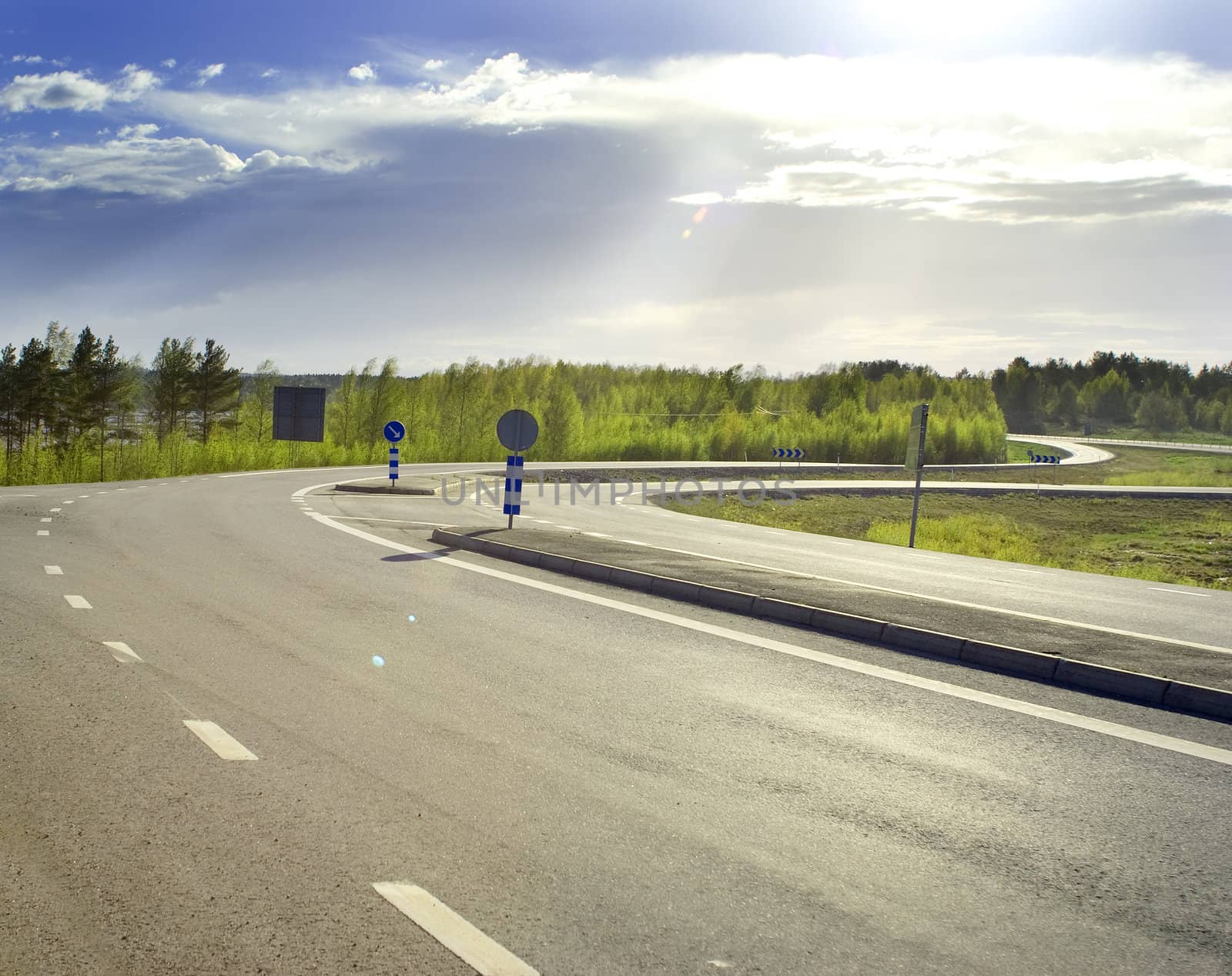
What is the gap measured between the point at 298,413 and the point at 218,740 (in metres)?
35.1

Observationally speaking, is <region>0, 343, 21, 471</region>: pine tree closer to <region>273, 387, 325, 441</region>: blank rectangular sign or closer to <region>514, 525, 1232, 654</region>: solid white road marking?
<region>273, 387, 325, 441</region>: blank rectangular sign

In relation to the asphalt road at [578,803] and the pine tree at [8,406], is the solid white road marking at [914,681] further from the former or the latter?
the pine tree at [8,406]

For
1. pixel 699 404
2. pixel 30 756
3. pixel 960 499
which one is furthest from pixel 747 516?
pixel 699 404

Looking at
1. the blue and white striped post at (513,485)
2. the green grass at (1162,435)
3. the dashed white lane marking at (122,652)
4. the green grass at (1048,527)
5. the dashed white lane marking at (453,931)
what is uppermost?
the green grass at (1162,435)

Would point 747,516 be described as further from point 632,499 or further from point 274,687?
point 274,687

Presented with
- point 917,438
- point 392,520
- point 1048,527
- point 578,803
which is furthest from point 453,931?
point 1048,527

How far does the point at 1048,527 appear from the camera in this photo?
1656 inches

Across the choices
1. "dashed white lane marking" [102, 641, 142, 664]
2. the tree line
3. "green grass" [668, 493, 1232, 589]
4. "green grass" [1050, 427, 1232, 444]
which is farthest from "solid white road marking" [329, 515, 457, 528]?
the tree line

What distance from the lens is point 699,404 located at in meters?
92.7

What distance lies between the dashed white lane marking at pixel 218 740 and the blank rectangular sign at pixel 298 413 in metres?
34.0

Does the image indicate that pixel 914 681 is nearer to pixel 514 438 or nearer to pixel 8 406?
pixel 514 438

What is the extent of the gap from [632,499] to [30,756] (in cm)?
2693

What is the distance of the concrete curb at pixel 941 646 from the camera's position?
705cm

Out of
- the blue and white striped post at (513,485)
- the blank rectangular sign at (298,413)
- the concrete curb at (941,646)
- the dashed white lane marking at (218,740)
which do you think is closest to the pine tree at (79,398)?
the blank rectangular sign at (298,413)
